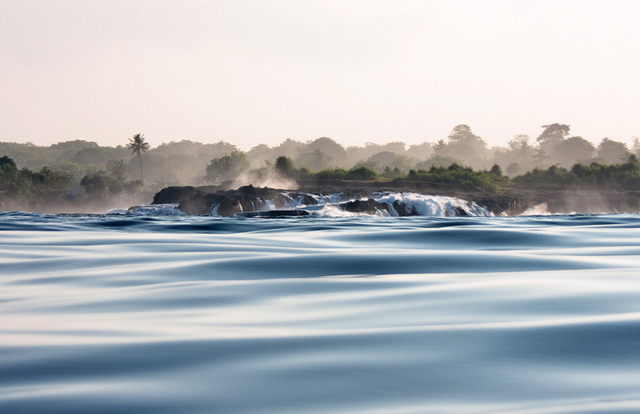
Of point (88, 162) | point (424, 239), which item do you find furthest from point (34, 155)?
point (424, 239)

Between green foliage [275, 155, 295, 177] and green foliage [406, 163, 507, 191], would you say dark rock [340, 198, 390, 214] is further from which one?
green foliage [275, 155, 295, 177]

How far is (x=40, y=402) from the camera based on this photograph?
2000 mm

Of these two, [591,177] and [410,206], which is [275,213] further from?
[591,177]

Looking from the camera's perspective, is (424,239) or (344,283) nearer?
(344,283)

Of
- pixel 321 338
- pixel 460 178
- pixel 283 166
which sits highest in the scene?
pixel 283 166

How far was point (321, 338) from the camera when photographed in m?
2.94

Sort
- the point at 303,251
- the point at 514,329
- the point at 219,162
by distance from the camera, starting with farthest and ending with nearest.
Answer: the point at 219,162 < the point at 303,251 < the point at 514,329

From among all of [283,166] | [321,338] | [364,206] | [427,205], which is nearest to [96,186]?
[283,166]

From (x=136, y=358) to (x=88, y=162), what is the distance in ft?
520

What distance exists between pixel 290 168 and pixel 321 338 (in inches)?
2248

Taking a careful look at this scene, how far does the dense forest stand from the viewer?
5694 centimetres

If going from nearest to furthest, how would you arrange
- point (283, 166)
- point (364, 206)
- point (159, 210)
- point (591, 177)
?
point (364, 206), point (159, 210), point (591, 177), point (283, 166)

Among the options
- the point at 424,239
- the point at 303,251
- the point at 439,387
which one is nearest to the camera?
the point at 439,387

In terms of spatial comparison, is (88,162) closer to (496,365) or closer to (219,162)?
(219,162)
